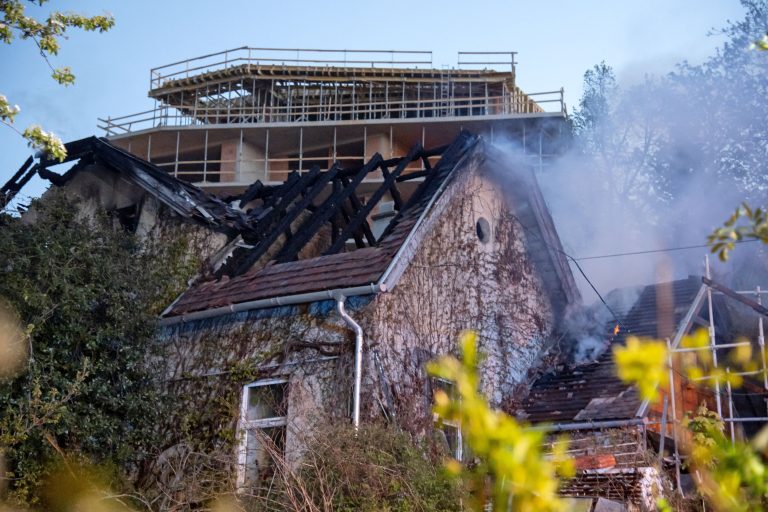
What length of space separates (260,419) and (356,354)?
1.55 metres

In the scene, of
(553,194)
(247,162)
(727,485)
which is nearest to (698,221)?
(553,194)

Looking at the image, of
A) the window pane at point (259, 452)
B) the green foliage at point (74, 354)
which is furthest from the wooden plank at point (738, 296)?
the green foliage at point (74, 354)

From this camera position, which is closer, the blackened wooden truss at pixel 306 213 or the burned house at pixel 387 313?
the burned house at pixel 387 313

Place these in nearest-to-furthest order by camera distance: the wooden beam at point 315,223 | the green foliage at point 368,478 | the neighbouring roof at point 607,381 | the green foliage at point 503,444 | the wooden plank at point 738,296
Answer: the green foliage at point 503,444
the green foliage at point 368,478
the neighbouring roof at point 607,381
the wooden beam at point 315,223
the wooden plank at point 738,296

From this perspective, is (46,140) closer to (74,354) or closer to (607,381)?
(74,354)

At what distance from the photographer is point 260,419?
10.5 m

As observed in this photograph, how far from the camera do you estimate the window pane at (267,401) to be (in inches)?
409

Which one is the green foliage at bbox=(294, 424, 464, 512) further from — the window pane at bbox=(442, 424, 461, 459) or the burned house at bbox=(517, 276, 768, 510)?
the window pane at bbox=(442, 424, 461, 459)

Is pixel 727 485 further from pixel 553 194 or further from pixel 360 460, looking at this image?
pixel 553 194

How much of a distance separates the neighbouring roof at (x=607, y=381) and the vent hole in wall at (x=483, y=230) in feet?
7.36

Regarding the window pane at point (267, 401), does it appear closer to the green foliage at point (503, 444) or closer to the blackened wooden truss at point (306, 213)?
the blackened wooden truss at point (306, 213)

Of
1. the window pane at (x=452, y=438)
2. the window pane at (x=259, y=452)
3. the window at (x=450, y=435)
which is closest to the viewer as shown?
the window pane at (x=259, y=452)

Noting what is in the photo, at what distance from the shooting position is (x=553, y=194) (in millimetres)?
28859

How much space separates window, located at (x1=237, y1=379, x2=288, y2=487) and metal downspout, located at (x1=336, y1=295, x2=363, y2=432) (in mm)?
1002
